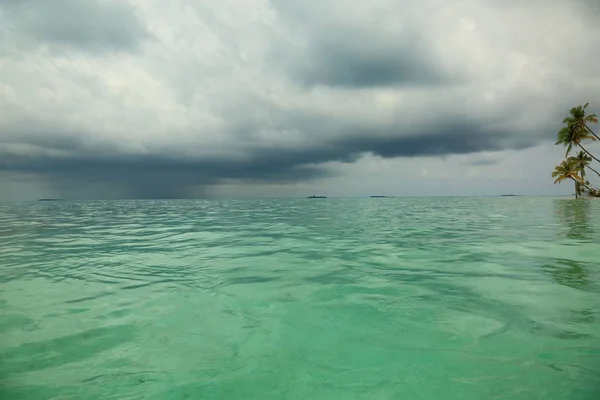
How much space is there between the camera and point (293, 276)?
7875 mm

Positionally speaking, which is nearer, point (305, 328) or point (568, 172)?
point (305, 328)

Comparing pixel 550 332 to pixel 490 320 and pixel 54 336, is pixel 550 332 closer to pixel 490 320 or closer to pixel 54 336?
pixel 490 320

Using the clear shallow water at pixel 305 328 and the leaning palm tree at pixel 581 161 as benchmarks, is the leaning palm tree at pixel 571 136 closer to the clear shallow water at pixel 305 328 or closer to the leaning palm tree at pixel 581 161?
the leaning palm tree at pixel 581 161

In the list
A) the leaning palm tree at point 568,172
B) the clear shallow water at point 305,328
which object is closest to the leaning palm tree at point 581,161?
the leaning palm tree at point 568,172

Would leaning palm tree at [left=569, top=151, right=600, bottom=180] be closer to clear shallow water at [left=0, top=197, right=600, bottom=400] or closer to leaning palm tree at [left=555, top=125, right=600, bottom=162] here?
leaning palm tree at [left=555, top=125, right=600, bottom=162]

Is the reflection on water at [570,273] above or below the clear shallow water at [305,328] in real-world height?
above

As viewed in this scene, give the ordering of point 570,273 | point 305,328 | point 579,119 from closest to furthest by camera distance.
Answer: point 305,328 < point 570,273 < point 579,119

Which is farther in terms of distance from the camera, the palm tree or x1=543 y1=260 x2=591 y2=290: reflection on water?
the palm tree

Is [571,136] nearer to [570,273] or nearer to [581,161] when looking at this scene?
[581,161]

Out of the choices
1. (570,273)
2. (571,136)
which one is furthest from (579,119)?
(570,273)

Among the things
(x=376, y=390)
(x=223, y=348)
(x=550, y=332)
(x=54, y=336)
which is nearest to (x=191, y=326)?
(x=223, y=348)

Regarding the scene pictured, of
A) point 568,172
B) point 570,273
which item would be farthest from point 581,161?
point 570,273

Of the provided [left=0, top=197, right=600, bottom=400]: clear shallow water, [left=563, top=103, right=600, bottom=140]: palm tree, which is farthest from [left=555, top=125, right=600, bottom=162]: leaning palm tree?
[left=0, top=197, right=600, bottom=400]: clear shallow water

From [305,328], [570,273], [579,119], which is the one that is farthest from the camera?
[579,119]
